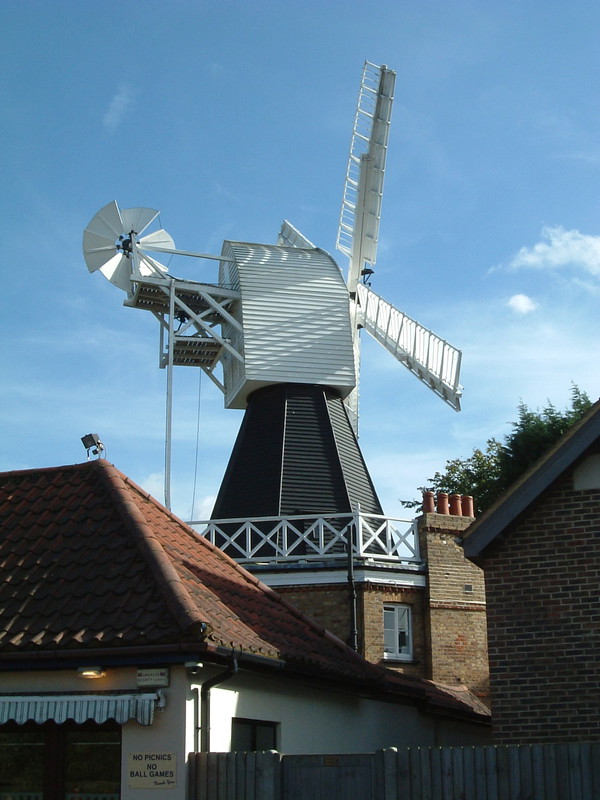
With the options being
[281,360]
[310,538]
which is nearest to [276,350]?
[281,360]

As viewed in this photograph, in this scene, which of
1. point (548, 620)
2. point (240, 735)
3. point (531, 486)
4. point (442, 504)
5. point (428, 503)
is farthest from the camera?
point (442, 504)

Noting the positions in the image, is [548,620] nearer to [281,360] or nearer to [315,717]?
[315,717]

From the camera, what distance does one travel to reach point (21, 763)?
1080 cm

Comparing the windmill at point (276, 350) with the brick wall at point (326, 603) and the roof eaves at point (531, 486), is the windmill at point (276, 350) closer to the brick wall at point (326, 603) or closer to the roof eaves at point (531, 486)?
the brick wall at point (326, 603)

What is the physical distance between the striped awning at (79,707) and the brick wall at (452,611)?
12118 millimetres

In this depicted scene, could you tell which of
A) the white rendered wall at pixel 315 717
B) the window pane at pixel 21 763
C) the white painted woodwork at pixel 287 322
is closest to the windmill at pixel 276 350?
the white painted woodwork at pixel 287 322

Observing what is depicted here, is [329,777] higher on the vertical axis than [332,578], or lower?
lower

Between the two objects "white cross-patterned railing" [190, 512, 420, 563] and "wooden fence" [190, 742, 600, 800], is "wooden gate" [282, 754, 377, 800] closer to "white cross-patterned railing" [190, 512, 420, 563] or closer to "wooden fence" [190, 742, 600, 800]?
"wooden fence" [190, 742, 600, 800]

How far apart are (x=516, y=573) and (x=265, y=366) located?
14.7m

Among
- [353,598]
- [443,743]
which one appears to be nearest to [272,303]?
[353,598]

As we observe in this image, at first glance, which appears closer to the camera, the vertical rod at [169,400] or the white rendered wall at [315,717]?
the white rendered wall at [315,717]

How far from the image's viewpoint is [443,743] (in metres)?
16.8

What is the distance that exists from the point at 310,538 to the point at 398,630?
287 centimetres

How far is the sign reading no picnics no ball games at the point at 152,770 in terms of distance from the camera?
397 inches
